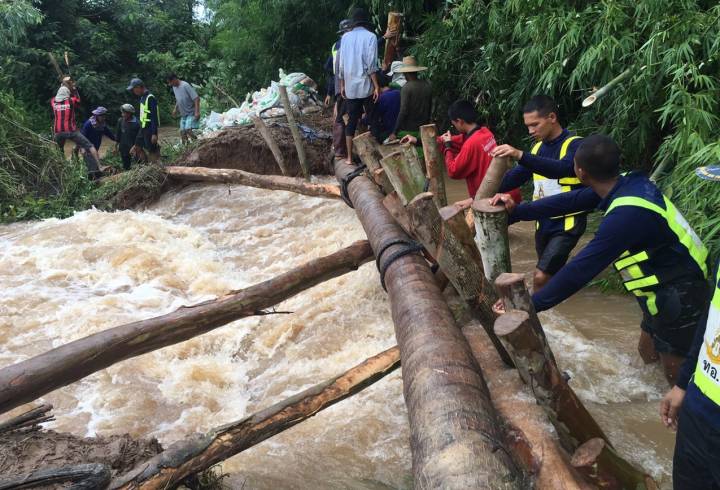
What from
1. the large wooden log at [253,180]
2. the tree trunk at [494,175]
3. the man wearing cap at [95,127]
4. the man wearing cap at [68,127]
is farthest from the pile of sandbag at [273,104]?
the tree trunk at [494,175]

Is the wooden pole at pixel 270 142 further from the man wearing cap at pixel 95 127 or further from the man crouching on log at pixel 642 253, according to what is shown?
the man crouching on log at pixel 642 253

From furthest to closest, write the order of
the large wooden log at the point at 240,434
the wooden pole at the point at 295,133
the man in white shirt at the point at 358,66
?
the wooden pole at the point at 295,133
the man in white shirt at the point at 358,66
the large wooden log at the point at 240,434

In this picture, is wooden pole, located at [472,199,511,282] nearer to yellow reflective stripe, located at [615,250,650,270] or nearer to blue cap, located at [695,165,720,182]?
yellow reflective stripe, located at [615,250,650,270]

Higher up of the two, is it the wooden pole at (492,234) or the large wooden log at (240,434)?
the wooden pole at (492,234)

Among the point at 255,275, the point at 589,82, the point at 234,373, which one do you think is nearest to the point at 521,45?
the point at 589,82

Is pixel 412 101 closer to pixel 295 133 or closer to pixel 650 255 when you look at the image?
pixel 295 133

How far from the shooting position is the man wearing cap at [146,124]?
1003 centimetres

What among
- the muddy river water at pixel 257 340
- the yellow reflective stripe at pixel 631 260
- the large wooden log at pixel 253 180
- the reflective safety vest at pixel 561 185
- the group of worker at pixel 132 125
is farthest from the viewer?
the group of worker at pixel 132 125

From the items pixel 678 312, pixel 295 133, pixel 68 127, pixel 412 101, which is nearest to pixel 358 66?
pixel 412 101

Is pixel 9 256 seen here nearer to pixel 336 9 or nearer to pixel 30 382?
pixel 30 382

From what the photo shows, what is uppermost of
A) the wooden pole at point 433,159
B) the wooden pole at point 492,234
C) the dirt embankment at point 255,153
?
the dirt embankment at point 255,153

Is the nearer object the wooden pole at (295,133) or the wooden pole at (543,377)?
the wooden pole at (543,377)

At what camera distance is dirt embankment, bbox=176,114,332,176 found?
31.9 feet

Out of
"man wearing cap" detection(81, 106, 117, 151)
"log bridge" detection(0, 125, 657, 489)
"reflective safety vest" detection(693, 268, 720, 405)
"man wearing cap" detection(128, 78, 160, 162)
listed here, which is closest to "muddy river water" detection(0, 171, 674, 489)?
"log bridge" detection(0, 125, 657, 489)
